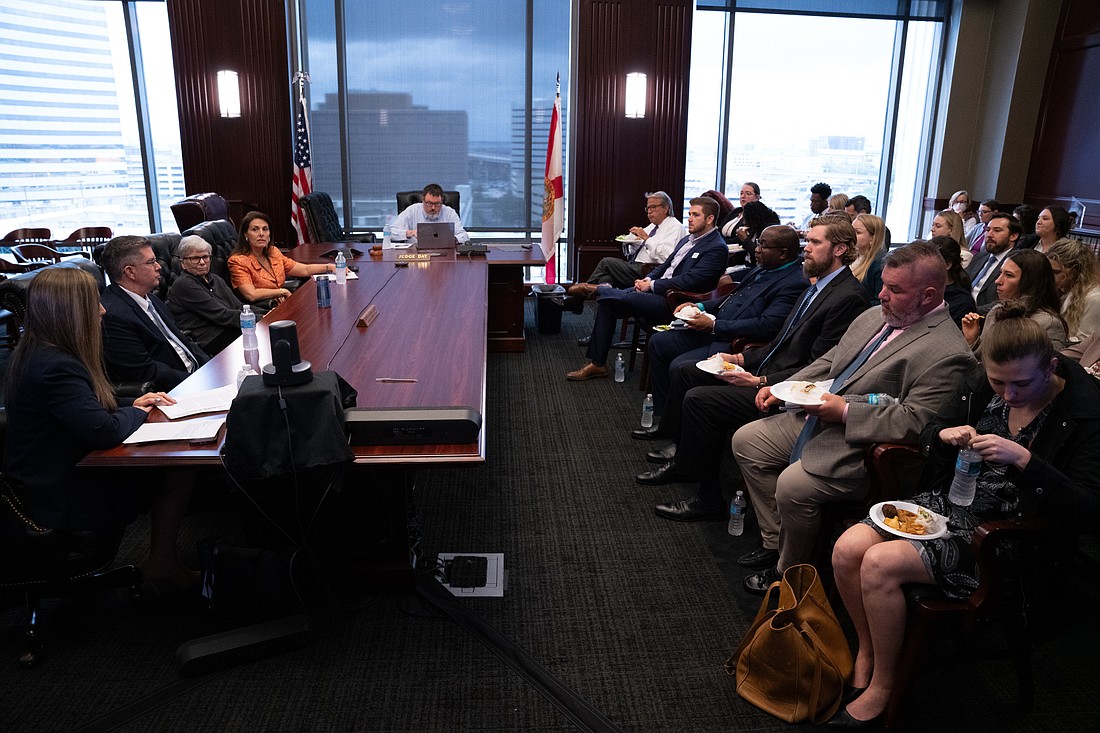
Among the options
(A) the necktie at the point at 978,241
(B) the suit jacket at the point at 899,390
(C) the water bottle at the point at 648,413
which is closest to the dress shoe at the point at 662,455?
(C) the water bottle at the point at 648,413

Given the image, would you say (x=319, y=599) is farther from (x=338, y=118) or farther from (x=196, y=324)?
(x=338, y=118)

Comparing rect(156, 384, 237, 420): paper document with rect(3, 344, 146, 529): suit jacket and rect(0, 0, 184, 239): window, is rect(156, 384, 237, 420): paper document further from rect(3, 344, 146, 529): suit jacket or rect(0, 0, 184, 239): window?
rect(0, 0, 184, 239): window

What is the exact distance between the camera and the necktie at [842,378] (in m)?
2.54

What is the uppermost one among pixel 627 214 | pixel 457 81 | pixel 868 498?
pixel 457 81

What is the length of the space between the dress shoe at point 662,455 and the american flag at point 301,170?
4625mm

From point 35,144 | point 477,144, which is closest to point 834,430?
point 477,144

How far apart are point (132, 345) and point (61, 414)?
0.92 meters

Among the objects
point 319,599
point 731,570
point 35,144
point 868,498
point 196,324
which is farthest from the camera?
point 35,144

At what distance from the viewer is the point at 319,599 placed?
8.38ft

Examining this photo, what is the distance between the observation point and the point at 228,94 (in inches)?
279

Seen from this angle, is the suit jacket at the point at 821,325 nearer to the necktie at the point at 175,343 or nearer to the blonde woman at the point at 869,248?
the blonde woman at the point at 869,248

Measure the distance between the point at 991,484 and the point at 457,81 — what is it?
22.7 ft

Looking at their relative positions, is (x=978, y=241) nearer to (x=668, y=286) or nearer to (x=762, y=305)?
(x=668, y=286)

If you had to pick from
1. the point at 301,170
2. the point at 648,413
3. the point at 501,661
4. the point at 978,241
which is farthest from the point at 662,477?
the point at 301,170
